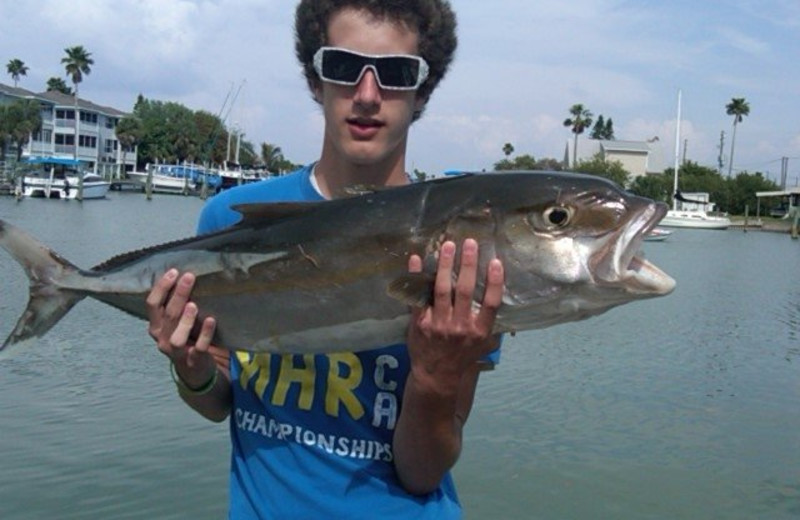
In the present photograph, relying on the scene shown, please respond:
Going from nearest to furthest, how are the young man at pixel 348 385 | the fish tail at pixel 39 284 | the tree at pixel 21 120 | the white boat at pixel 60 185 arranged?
the young man at pixel 348 385, the fish tail at pixel 39 284, the white boat at pixel 60 185, the tree at pixel 21 120

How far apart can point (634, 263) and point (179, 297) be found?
1388 millimetres

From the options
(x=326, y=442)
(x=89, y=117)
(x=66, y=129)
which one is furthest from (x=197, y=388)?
(x=89, y=117)

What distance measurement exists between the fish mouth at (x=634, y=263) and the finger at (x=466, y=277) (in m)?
0.34

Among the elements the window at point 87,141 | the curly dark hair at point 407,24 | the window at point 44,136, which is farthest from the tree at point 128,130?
the curly dark hair at point 407,24

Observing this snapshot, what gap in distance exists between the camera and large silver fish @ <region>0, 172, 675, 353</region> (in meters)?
2.32

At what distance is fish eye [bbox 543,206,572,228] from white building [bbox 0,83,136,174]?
320ft

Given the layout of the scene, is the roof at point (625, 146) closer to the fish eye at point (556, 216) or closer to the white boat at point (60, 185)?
the white boat at point (60, 185)

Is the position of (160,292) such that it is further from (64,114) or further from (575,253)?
(64,114)

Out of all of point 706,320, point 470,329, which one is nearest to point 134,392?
point 470,329

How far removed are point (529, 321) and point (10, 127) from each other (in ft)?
301

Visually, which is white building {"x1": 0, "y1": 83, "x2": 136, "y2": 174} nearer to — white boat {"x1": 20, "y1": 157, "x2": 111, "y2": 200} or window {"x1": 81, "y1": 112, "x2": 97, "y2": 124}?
window {"x1": 81, "y1": 112, "x2": 97, "y2": 124}

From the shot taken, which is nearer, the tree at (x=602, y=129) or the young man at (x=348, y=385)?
the young man at (x=348, y=385)

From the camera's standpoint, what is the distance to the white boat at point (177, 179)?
9662 cm

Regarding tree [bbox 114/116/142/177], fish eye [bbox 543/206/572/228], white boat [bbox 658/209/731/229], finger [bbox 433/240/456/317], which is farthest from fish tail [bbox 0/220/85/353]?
tree [bbox 114/116/142/177]
